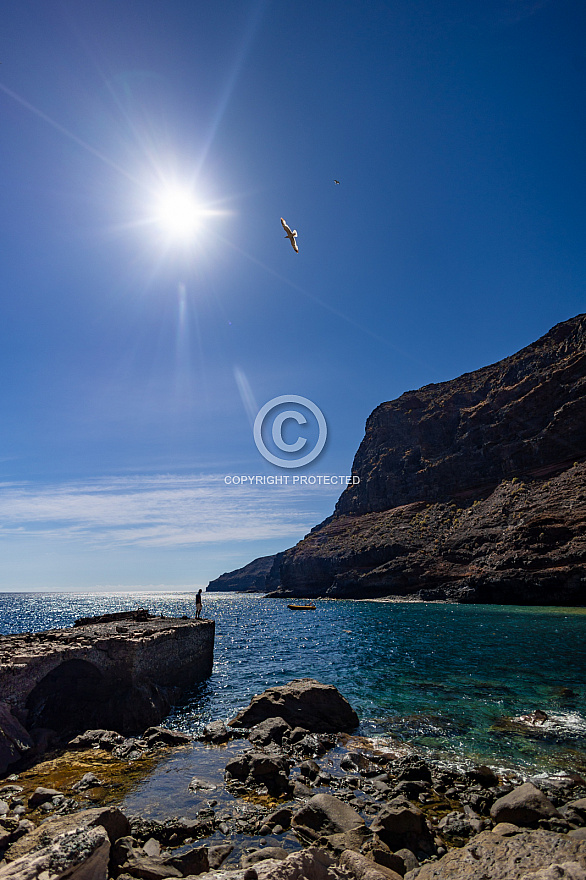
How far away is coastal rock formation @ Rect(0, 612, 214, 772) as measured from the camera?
1553 centimetres

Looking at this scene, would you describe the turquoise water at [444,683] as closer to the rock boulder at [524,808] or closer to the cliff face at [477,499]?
the rock boulder at [524,808]

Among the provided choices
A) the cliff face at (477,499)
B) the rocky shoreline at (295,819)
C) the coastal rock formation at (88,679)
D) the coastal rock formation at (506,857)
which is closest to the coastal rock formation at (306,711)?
the rocky shoreline at (295,819)

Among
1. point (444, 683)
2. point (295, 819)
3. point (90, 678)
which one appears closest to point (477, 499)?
point (444, 683)

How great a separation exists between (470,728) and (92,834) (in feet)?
48.8

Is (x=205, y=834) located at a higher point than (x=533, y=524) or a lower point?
lower

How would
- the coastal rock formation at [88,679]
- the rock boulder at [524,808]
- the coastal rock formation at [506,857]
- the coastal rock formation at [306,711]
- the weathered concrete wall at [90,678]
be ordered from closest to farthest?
the coastal rock formation at [506,857] < the rock boulder at [524,808] < the coastal rock formation at [88,679] < the weathered concrete wall at [90,678] < the coastal rock formation at [306,711]

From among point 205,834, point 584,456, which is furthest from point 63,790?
point 584,456

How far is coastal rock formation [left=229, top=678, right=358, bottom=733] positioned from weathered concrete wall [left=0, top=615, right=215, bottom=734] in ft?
14.8

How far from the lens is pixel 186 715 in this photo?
1969 cm

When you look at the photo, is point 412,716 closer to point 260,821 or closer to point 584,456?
point 260,821

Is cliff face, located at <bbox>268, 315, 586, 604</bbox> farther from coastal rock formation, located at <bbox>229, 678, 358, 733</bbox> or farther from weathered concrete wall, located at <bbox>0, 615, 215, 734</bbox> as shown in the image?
weathered concrete wall, located at <bbox>0, 615, 215, 734</bbox>

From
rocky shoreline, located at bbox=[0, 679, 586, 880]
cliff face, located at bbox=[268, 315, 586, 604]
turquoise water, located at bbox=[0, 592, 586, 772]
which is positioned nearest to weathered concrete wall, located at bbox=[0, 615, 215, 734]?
turquoise water, located at bbox=[0, 592, 586, 772]

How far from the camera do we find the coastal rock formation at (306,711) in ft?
56.2

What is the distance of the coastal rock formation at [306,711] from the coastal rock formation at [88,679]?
14.7 feet
